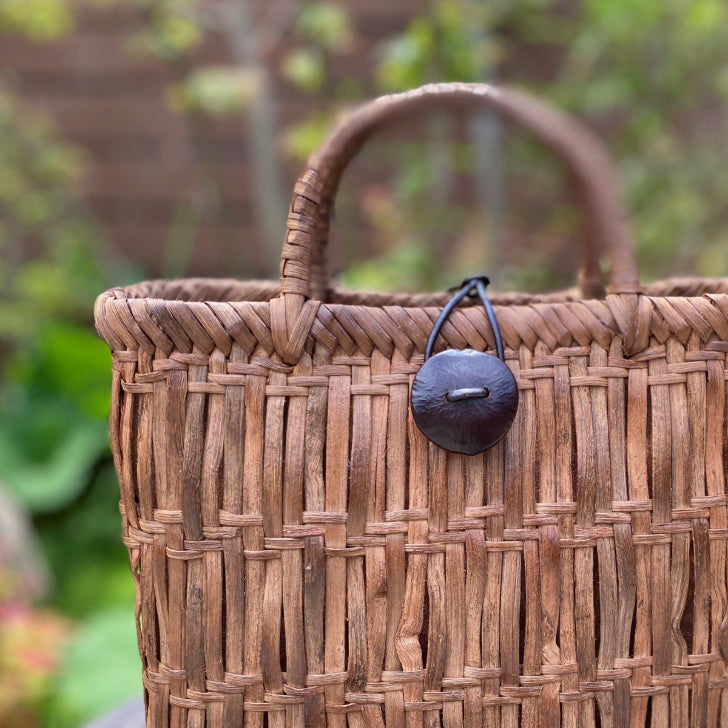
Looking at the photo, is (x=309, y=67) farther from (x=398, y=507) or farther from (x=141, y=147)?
(x=398, y=507)

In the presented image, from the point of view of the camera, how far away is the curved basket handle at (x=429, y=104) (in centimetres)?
54

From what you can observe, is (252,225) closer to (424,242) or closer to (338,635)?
(424,242)

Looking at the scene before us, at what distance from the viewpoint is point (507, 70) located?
2.60 m

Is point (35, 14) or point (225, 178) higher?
point (35, 14)

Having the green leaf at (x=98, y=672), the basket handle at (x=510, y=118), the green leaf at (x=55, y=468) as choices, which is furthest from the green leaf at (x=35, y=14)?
the basket handle at (x=510, y=118)

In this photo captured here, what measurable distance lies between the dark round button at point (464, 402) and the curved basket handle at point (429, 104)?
0.10m

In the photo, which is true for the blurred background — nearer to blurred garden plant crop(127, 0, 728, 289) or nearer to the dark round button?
blurred garden plant crop(127, 0, 728, 289)

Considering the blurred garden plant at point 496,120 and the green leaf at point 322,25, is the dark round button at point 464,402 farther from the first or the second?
the green leaf at point 322,25

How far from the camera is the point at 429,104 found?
64 centimetres

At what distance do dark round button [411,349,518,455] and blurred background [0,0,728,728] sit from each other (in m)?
1.21

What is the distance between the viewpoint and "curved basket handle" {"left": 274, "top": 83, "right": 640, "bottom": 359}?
1.76 feet

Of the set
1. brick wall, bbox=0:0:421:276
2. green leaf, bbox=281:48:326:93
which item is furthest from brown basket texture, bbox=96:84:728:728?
brick wall, bbox=0:0:421:276

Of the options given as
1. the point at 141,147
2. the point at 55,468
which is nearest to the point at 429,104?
the point at 55,468

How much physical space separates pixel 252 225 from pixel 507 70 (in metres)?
1.16
